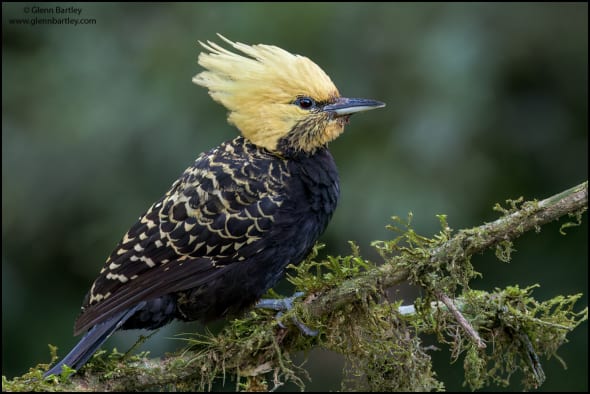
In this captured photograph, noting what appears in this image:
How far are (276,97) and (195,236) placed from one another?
78 cm

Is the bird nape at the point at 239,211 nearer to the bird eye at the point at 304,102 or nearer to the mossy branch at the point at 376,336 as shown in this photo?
the bird eye at the point at 304,102

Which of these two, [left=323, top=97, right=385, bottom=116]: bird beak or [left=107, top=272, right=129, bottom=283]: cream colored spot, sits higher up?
[left=323, top=97, right=385, bottom=116]: bird beak

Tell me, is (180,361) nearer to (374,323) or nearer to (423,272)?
(374,323)

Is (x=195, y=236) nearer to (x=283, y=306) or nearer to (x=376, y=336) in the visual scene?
(x=283, y=306)

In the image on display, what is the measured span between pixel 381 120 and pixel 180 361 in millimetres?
2828

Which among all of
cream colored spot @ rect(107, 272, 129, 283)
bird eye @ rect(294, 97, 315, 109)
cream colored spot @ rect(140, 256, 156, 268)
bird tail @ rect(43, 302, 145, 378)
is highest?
bird eye @ rect(294, 97, 315, 109)

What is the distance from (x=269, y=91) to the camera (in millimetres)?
3973

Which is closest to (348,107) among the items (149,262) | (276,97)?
(276,97)

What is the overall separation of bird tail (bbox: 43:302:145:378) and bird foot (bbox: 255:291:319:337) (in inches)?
21.6

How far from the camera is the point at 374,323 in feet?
10.7

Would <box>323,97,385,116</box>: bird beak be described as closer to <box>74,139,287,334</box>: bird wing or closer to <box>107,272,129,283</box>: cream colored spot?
<box>74,139,287,334</box>: bird wing

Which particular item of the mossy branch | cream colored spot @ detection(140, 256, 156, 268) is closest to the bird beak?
the mossy branch

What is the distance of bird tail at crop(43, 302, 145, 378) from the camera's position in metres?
3.29

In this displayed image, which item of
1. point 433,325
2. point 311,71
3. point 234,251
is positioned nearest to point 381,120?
point 311,71
